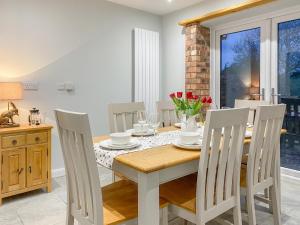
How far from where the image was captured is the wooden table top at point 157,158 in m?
1.37

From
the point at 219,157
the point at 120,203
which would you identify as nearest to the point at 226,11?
the point at 219,157

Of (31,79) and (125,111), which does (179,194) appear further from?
(31,79)

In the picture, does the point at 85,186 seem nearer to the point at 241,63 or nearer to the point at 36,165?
the point at 36,165

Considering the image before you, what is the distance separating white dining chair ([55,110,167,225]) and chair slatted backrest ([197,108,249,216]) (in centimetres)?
29

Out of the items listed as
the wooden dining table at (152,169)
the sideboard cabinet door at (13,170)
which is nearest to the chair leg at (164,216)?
the wooden dining table at (152,169)

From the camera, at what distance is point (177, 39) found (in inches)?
167

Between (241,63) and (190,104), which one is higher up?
(241,63)

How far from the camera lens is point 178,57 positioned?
4.27m

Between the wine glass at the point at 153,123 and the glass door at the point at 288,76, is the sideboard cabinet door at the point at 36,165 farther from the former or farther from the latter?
the glass door at the point at 288,76

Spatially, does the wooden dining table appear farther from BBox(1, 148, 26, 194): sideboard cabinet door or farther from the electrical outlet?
the electrical outlet

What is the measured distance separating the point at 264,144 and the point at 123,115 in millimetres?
1334

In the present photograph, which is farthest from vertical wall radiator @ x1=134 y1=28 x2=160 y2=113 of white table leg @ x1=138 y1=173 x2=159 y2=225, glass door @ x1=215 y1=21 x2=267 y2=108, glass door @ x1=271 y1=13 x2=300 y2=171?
white table leg @ x1=138 y1=173 x2=159 y2=225

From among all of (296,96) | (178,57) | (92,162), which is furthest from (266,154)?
(178,57)

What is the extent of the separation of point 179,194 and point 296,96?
2.38m
